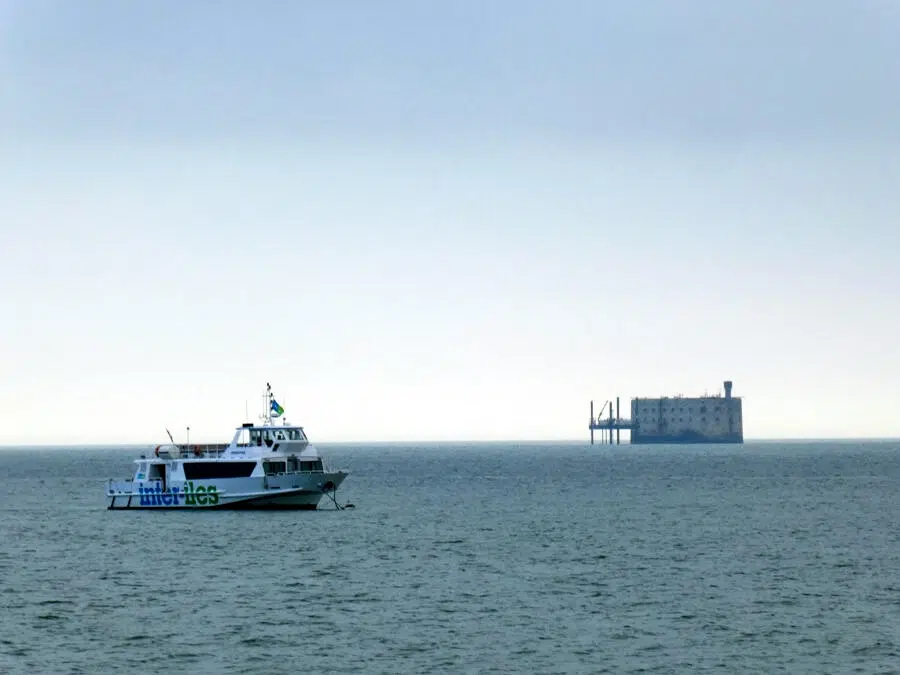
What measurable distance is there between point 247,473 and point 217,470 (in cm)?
280

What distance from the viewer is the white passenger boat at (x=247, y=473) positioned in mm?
99000

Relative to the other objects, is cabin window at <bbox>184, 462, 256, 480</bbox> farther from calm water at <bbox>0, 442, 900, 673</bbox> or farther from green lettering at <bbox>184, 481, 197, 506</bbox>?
calm water at <bbox>0, 442, 900, 673</bbox>

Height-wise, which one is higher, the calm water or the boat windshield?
the boat windshield

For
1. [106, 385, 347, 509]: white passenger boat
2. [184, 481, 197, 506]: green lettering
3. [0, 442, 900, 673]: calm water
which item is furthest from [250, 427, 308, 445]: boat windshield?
[184, 481, 197, 506]: green lettering

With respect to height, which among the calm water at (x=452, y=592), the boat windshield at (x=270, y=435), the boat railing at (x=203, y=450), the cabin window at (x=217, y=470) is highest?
the boat windshield at (x=270, y=435)

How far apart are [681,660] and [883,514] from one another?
68741 millimetres

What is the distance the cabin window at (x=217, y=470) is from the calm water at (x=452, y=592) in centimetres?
290

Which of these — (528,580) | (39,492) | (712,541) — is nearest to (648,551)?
(712,541)

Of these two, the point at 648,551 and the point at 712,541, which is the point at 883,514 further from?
the point at 648,551

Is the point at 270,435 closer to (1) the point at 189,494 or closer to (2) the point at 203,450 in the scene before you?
(2) the point at 203,450

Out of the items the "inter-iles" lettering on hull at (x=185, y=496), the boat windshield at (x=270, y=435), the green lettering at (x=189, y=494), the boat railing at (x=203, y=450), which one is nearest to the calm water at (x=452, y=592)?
the green lettering at (x=189, y=494)

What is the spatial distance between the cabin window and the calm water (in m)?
2.90

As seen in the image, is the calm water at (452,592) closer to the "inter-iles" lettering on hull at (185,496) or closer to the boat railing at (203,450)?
the "inter-iles" lettering on hull at (185,496)

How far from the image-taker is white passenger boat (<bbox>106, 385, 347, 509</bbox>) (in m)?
99.0
